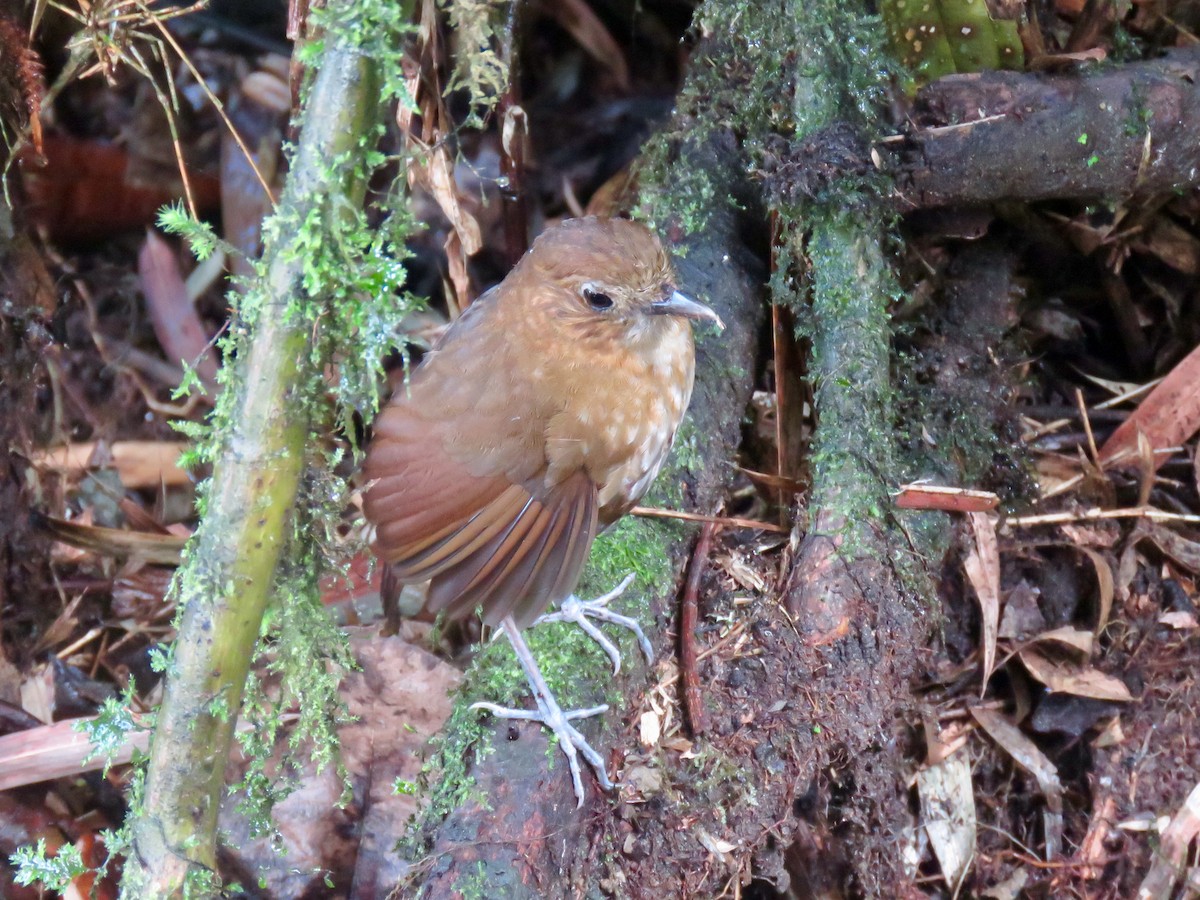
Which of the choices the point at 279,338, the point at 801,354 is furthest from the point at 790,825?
the point at 279,338

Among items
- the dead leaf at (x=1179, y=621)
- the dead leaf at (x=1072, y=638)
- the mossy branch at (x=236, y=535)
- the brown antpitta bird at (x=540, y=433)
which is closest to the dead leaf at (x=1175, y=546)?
the dead leaf at (x=1179, y=621)

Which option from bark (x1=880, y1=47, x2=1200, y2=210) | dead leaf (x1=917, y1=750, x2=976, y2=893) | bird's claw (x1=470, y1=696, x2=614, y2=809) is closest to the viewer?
bird's claw (x1=470, y1=696, x2=614, y2=809)

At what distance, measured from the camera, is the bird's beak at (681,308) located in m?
2.31

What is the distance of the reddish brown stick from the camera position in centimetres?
222

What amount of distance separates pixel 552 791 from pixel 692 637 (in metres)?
0.54

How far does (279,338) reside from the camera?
1.70 m

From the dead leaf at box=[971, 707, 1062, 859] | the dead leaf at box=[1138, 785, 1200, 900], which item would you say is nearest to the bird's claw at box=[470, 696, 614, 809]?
the dead leaf at box=[971, 707, 1062, 859]

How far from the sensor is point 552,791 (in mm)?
1934

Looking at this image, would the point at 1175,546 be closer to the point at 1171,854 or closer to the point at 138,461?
the point at 1171,854

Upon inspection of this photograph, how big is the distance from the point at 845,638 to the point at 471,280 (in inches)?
79.1

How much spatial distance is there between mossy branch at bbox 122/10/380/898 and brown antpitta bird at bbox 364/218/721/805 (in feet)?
1.23

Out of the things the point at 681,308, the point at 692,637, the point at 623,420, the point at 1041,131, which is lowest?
the point at 692,637

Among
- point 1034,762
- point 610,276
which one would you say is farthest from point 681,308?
point 1034,762

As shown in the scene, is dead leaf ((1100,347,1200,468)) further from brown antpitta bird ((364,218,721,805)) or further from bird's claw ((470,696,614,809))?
bird's claw ((470,696,614,809))
